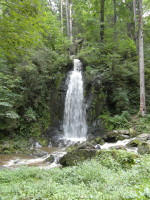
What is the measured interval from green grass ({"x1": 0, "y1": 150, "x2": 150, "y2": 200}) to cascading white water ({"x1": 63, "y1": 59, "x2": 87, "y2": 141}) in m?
8.10

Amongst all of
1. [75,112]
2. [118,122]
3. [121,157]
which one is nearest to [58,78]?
[75,112]

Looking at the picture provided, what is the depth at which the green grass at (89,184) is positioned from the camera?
2.77 meters

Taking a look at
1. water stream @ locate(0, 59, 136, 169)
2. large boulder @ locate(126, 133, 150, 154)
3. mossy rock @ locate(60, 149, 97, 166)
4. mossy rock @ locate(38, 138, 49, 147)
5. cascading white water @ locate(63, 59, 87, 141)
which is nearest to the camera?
mossy rock @ locate(60, 149, 97, 166)

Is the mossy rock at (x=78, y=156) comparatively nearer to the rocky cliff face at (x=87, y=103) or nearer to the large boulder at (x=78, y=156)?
the large boulder at (x=78, y=156)

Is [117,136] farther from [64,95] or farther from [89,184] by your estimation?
[89,184]

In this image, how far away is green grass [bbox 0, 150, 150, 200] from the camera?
9.07ft

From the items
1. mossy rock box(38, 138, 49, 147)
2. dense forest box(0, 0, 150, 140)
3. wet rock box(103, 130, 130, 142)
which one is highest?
dense forest box(0, 0, 150, 140)

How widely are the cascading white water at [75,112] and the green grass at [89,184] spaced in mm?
8096

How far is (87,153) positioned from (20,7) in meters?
5.35

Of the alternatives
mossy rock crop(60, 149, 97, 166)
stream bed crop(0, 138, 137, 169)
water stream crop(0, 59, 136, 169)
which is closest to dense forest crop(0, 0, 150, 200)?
mossy rock crop(60, 149, 97, 166)

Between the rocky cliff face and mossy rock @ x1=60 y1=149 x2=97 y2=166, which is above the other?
the rocky cliff face

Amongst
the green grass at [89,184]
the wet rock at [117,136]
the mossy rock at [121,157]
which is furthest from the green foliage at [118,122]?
the green grass at [89,184]

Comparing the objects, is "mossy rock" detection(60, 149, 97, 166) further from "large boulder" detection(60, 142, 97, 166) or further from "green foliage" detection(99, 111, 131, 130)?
"green foliage" detection(99, 111, 131, 130)

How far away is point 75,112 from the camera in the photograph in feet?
48.5
